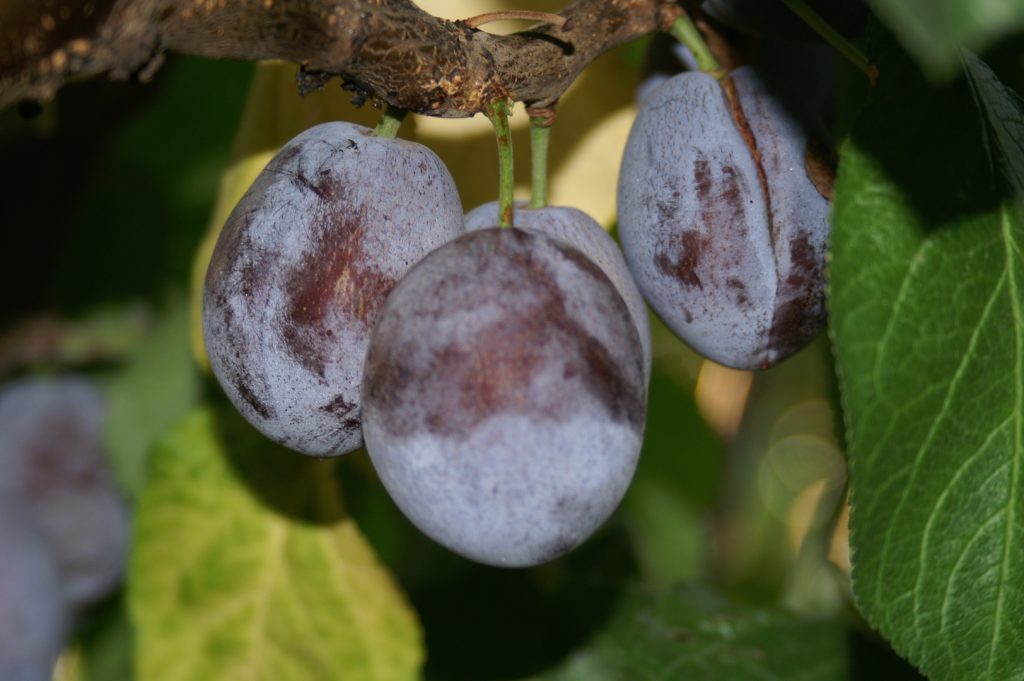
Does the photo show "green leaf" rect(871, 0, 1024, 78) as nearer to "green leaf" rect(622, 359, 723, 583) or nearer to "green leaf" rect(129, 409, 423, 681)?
"green leaf" rect(129, 409, 423, 681)

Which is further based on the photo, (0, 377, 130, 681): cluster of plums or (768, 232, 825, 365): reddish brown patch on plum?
(0, 377, 130, 681): cluster of plums

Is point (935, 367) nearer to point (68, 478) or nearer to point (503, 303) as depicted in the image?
point (503, 303)

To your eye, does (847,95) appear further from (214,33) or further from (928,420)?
(214,33)

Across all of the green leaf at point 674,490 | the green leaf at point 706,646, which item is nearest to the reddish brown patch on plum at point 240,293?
the green leaf at point 706,646

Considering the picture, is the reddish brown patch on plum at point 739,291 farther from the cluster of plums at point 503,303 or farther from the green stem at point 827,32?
the green stem at point 827,32

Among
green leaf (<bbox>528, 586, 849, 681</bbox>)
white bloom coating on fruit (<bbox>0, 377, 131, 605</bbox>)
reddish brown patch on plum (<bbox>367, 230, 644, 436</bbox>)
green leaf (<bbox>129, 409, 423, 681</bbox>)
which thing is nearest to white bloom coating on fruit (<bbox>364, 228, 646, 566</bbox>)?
reddish brown patch on plum (<bbox>367, 230, 644, 436</bbox>)
